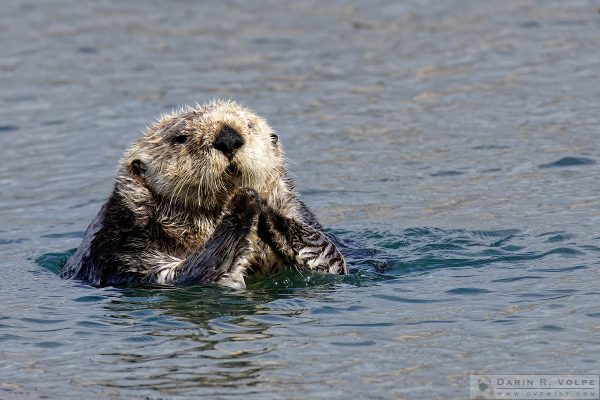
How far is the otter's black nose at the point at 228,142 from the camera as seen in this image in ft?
22.8

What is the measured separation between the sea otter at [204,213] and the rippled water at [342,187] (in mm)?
179

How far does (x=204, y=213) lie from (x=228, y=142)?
756 millimetres

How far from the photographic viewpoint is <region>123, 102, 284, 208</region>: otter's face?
703cm

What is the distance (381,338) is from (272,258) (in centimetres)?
124

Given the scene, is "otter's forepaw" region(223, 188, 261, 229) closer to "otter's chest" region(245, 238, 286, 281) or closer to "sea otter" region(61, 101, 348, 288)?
Result: "sea otter" region(61, 101, 348, 288)

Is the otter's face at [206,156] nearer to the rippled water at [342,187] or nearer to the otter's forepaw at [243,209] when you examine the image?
the otter's forepaw at [243,209]

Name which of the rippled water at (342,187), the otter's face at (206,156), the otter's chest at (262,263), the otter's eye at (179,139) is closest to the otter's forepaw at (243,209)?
the otter's face at (206,156)

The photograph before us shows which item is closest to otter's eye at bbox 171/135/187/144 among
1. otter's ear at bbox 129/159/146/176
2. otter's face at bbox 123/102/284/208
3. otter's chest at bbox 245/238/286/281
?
otter's face at bbox 123/102/284/208

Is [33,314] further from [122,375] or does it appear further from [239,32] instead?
[239,32]

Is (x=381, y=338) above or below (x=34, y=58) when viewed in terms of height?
below

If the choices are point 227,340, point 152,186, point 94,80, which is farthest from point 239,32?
point 227,340

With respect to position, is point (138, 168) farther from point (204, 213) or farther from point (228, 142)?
point (228, 142)

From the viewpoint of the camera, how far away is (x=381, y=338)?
6.48m

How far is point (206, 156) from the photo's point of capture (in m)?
7.05
